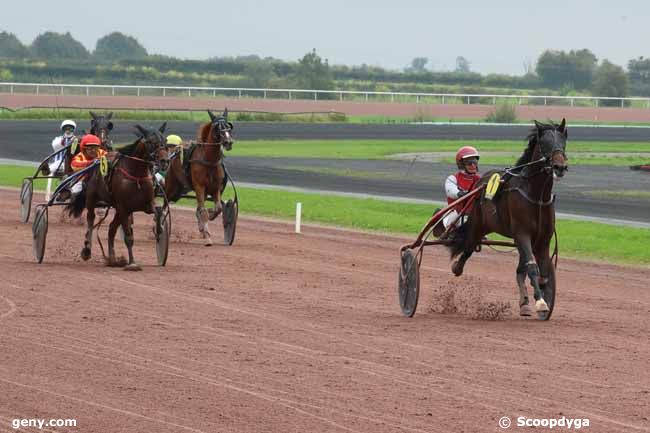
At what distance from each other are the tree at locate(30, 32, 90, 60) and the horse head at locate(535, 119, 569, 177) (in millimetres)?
137104

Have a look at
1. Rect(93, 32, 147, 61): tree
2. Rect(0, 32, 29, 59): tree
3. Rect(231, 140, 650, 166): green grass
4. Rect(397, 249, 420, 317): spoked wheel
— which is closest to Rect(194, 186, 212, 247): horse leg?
Rect(397, 249, 420, 317): spoked wheel

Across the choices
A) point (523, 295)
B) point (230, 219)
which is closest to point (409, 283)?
point (523, 295)

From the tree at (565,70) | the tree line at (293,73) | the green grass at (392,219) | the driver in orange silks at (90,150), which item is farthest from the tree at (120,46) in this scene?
the driver in orange silks at (90,150)

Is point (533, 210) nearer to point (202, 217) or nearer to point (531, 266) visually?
point (531, 266)

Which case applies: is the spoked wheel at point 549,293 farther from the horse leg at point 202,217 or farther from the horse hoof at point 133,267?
the horse leg at point 202,217

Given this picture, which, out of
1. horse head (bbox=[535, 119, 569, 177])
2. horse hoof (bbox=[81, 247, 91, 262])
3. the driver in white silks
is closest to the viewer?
horse head (bbox=[535, 119, 569, 177])

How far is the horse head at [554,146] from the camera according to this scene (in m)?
12.3

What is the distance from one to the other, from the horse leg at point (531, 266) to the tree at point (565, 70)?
114495 millimetres

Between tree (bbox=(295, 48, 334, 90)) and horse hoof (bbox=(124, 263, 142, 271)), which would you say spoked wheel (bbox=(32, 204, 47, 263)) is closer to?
horse hoof (bbox=(124, 263, 142, 271))

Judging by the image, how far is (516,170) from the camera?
13.2m

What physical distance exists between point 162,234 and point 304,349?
20.3 feet

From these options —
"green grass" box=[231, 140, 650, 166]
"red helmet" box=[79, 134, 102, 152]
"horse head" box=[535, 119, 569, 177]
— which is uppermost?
"horse head" box=[535, 119, 569, 177]

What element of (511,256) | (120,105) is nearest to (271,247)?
(511,256)

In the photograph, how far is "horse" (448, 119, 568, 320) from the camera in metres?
12.7
